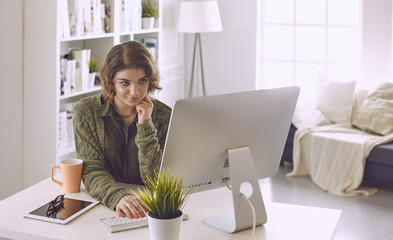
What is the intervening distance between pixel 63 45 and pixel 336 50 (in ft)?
8.79

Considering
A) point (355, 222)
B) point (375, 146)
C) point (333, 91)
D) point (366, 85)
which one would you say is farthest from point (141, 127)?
point (366, 85)

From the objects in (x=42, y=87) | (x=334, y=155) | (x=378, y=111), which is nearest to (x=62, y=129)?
(x=42, y=87)

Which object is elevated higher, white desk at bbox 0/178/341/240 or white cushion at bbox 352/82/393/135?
white cushion at bbox 352/82/393/135

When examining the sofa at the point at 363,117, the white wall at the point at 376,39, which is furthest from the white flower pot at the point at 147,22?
the white wall at the point at 376,39

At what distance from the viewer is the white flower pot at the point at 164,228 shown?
5.32 feet

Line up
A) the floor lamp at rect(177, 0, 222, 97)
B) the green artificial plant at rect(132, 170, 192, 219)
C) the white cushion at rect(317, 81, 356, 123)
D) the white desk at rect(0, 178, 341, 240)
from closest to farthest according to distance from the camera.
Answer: the green artificial plant at rect(132, 170, 192, 219) → the white desk at rect(0, 178, 341, 240) → the white cushion at rect(317, 81, 356, 123) → the floor lamp at rect(177, 0, 222, 97)

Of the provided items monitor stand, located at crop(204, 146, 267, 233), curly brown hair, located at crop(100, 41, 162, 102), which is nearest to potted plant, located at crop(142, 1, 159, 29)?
curly brown hair, located at crop(100, 41, 162, 102)

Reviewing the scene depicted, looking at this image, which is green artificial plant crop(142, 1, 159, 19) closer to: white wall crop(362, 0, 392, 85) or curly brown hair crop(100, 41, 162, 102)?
white wall crop(362, 0, 392, 85)

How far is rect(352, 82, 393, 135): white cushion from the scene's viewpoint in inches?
183

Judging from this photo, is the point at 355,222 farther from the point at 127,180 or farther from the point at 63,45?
the point at 63,45

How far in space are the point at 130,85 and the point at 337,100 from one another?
10.4 ft

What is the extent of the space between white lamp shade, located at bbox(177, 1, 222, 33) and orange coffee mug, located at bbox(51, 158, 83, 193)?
3.29m

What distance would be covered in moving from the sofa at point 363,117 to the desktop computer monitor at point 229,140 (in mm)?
2690

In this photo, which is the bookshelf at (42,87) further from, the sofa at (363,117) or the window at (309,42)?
the window at (309,42)
